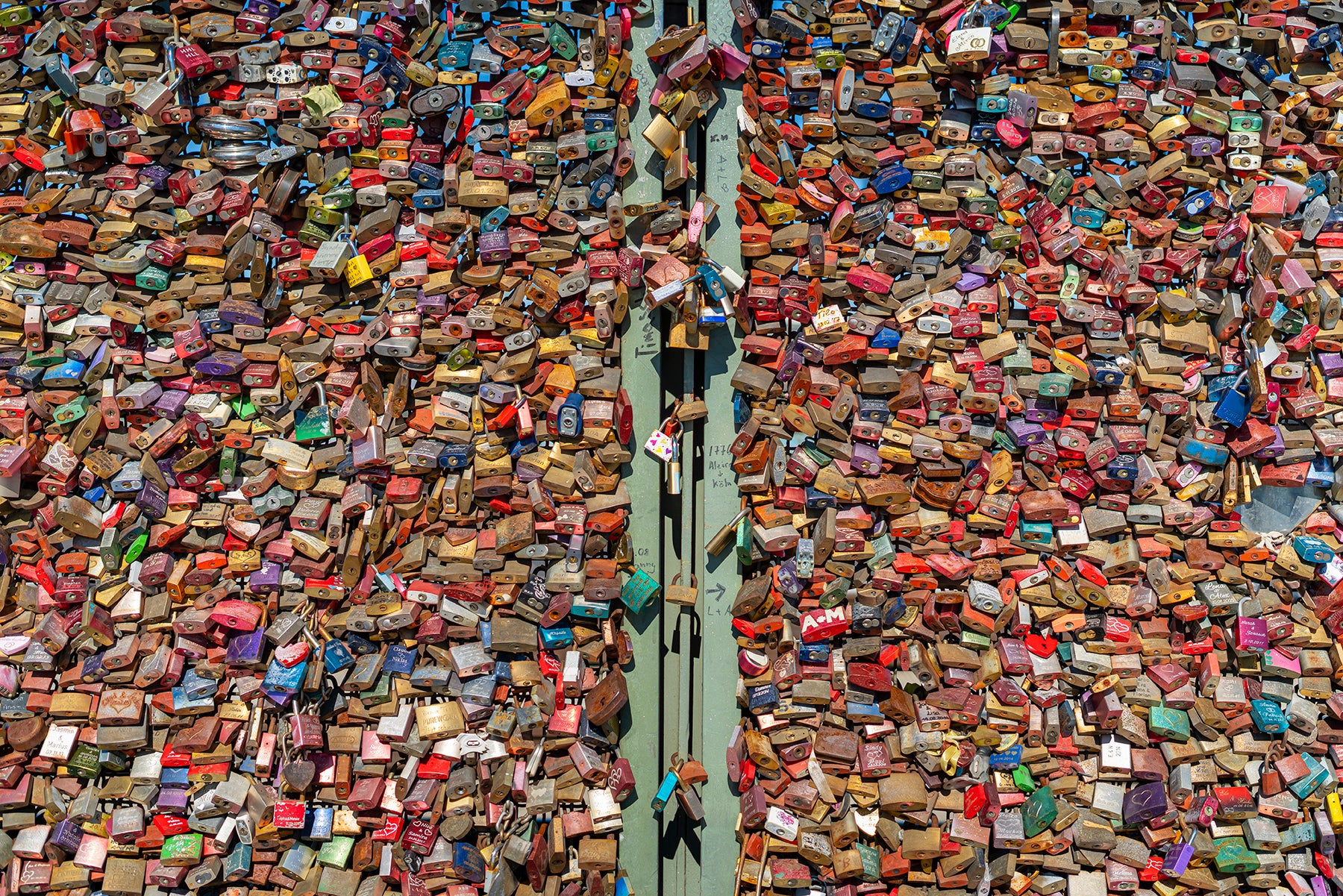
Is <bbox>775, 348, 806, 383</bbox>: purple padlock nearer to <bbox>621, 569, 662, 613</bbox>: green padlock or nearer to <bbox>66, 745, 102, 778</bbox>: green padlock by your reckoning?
<bbox>621, 569, 662, 613</bbox>: green padlock

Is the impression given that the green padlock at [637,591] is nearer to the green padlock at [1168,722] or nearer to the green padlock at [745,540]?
the green padlock at [745,540]

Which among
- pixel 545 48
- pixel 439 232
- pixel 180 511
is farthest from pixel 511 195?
pixel 180 511

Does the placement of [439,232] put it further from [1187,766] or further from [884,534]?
[1187,766]

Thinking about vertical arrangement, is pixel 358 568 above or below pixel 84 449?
below

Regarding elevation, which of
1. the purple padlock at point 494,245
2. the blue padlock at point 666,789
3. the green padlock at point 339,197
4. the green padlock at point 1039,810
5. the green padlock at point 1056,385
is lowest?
the green padlock at point 1039,810

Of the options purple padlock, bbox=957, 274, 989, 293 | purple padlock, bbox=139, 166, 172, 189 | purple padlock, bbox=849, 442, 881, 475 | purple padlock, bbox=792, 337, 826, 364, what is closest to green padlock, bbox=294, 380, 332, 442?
purple padlock, bbox=139, 166, 172, 189

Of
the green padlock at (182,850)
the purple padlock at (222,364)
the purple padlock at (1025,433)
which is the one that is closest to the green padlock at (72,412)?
the purple padlock at (222,364)
